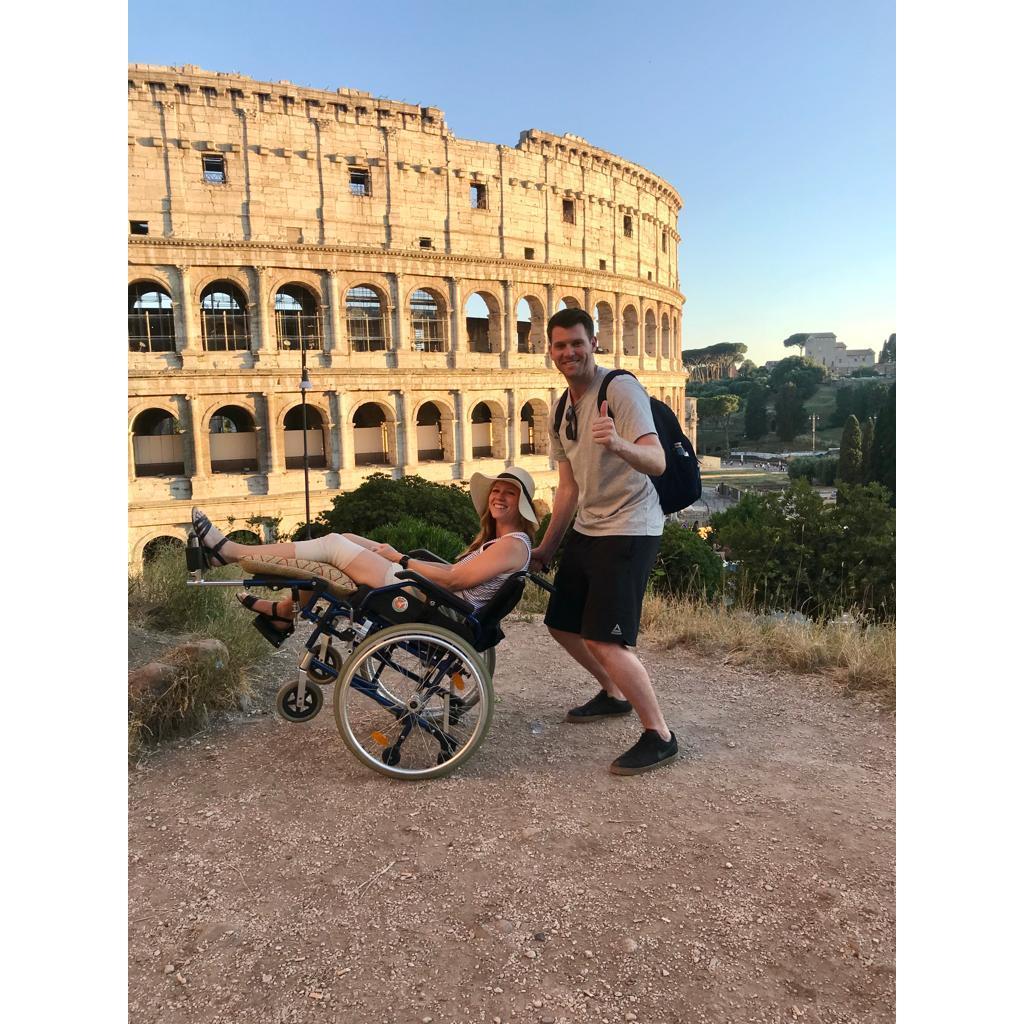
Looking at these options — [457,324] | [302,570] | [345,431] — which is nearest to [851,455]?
[457,324]

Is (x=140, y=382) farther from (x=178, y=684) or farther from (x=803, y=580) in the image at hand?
(x=178, y=684)

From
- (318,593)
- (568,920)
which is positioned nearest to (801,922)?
(568,920)

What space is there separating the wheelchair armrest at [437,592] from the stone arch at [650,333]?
28.1 m

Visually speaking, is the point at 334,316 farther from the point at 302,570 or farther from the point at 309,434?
the point at 302,570

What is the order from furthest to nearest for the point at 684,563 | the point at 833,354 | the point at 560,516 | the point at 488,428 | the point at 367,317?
1. the point at 833,354
2. the point at 488,428
3. the point at 367,317
4. the point at 684,563
5. the point at 560,516

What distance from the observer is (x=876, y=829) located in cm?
248

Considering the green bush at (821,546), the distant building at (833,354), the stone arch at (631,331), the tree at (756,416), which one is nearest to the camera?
the green bush at (821,546)

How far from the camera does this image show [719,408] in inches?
2515

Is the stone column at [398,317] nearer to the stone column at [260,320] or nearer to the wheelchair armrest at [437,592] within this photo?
the stone column at [260,320]

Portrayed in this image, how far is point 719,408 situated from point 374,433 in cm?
4552

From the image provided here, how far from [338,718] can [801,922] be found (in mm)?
1637

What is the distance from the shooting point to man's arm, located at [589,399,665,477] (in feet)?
8.18

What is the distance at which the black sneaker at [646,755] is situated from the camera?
9.45ft

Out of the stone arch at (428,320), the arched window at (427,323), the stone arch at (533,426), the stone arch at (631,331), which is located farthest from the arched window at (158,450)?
the stone arch at (631,331)
